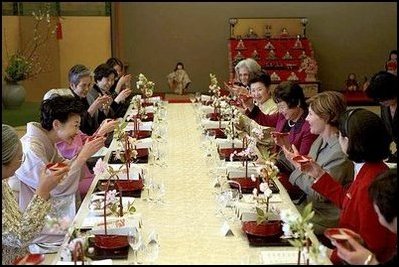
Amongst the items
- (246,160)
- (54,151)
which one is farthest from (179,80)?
(246,160)

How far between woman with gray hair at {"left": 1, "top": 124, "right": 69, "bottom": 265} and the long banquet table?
17 centimetres

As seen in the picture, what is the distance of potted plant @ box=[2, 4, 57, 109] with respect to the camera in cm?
882

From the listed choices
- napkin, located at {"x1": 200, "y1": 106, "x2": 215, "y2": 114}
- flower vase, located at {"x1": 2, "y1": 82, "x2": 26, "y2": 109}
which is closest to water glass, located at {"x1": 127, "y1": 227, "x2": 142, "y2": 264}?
napkin, located at {"x1": 200, "y1": 106, "x2": 215, "y2": 114}

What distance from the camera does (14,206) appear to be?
2.71 m

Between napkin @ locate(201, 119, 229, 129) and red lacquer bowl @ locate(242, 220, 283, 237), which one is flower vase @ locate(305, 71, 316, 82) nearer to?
napkin @ locate(201, 119, 229, 129)

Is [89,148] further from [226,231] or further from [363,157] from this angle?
[363,157]

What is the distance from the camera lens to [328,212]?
3.18 m

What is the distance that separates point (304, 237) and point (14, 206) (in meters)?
1.41

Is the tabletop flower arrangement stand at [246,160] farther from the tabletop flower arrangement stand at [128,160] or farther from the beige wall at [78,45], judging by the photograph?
the beige wall at [78,45]

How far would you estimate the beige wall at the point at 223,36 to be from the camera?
11820 millimetres

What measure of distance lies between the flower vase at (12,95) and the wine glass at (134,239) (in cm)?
713

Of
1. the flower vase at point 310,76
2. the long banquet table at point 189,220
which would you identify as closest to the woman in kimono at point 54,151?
the long banquet table at point 189,220

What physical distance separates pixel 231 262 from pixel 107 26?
9.70 metres

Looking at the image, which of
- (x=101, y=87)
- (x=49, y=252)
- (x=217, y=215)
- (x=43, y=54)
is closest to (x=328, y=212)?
(x=217, y=215)
